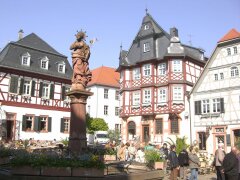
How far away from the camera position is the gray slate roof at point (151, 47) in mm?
36000

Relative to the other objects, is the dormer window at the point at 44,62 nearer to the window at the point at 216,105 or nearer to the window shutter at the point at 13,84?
the window shutter at the point at 13,84

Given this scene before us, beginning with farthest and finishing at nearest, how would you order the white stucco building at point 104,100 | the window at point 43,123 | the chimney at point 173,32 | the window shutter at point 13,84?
the white stucco building at point 104,100 < the chimney at point 173,32 < the window at point 43,123 < the window shutter at point 13,84

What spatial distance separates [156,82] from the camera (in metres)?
35.3

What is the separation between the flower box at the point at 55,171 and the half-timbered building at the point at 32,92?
21901 millimetres

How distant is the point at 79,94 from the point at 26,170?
13.4 ft

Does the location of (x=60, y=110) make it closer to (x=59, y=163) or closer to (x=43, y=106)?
(x=43, y=106)

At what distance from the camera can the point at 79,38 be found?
44.4 ft

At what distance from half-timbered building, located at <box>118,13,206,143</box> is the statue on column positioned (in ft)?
66.6

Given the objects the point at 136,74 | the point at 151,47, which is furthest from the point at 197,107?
the point at 151,47

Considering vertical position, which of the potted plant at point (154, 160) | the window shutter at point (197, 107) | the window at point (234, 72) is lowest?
the potted plant at point (154, 160)

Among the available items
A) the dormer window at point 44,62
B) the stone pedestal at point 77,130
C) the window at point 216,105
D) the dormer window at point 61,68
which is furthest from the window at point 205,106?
the stone pedestal at point 77,130

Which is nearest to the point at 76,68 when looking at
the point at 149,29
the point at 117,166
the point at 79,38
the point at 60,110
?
the point at 79,38

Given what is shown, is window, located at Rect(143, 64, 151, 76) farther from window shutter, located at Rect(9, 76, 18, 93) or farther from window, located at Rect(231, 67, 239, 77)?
window shutter, located at Rect(9, 76, 18, 93)

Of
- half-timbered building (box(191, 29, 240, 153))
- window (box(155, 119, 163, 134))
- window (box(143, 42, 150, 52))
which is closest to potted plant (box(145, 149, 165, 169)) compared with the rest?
half-timbered building (box(191, 29, 240, 153))
